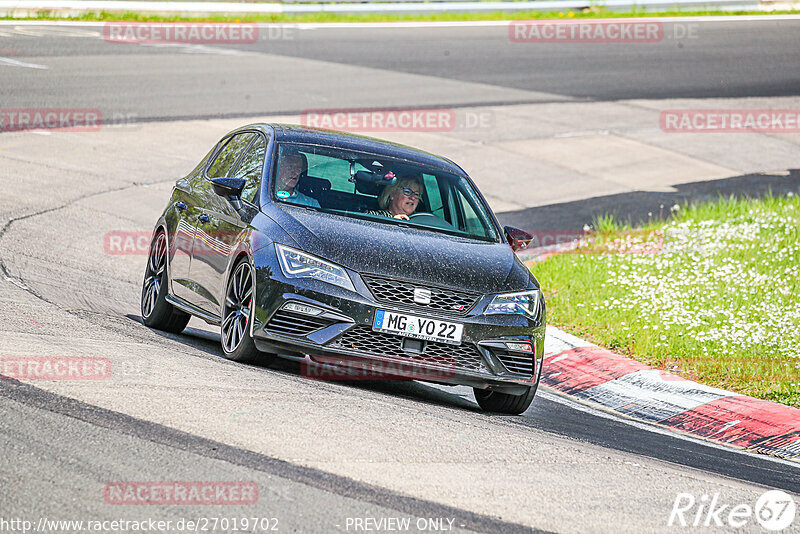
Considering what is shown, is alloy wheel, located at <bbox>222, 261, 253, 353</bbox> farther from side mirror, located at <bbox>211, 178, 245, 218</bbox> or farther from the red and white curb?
the red and white curb

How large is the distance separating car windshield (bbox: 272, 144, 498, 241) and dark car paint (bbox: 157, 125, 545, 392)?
111 mm

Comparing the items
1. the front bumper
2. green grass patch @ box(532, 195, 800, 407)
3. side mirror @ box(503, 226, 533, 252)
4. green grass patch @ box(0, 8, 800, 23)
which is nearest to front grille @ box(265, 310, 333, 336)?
the front bumper

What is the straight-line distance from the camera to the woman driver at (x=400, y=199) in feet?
27.2

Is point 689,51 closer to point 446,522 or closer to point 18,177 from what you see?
point 18,177

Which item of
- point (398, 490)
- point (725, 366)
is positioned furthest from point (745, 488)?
point (725, 366)

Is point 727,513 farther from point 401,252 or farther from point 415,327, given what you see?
point 401,252

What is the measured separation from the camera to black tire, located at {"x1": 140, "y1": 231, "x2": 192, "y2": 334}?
30.1 feet

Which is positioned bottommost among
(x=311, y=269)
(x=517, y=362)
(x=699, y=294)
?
(x=699, y=294)

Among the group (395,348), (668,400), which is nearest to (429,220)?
(395,348)

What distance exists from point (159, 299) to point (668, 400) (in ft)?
12.9

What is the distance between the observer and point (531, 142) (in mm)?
19859

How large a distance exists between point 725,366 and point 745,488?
321 centimetres

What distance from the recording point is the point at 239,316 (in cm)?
769

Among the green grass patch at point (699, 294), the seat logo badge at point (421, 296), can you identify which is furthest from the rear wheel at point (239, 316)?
the green grass patch at point (699, 294)
